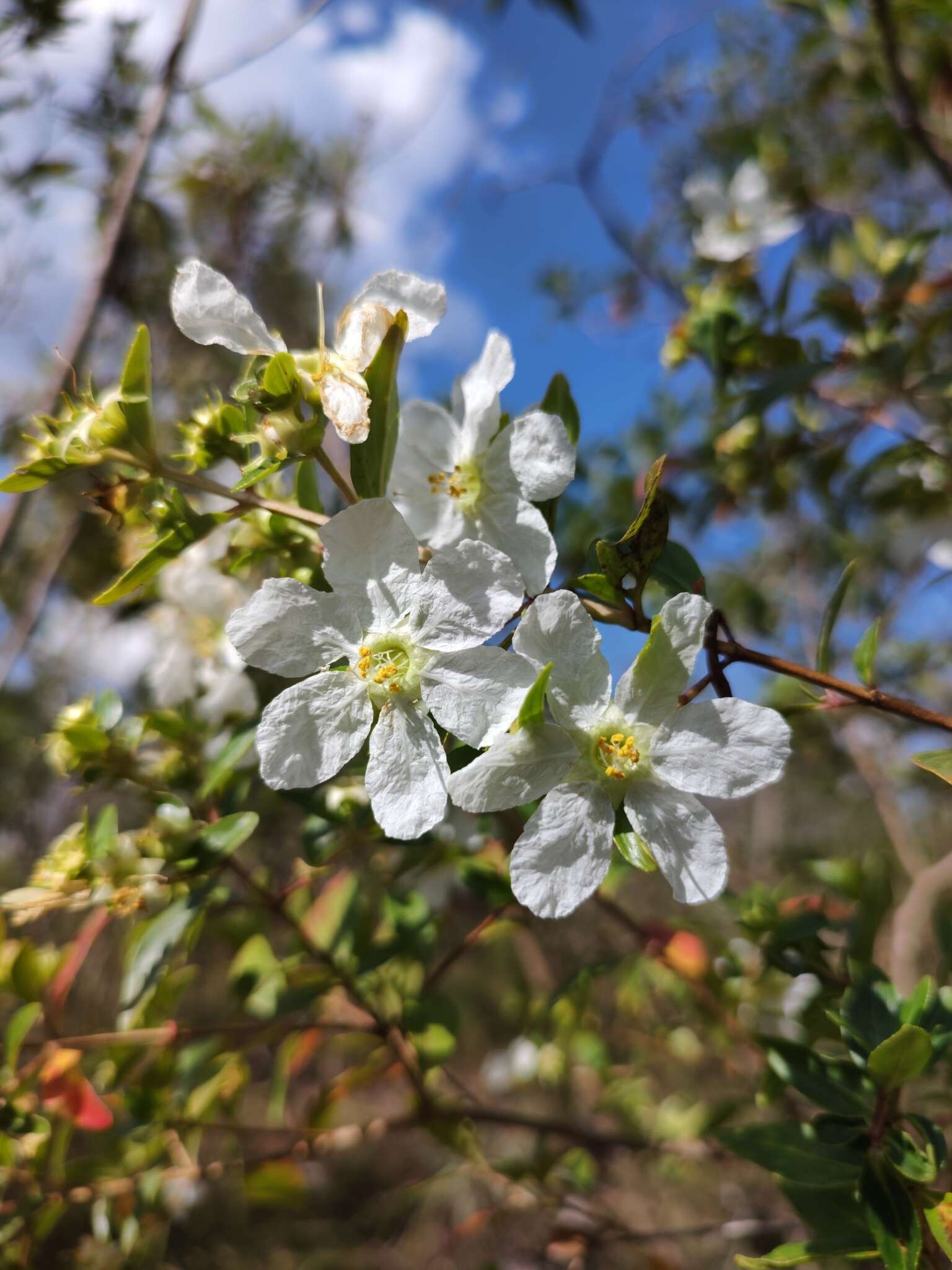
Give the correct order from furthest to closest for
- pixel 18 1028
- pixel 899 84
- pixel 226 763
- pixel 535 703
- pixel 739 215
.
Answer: pixel 739 215 < pixel 899 84 < pixel 18 1028 < pixel 226 763 < pixel 535 703

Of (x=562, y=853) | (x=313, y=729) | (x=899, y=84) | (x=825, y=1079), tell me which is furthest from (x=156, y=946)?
(x=899, y=84)

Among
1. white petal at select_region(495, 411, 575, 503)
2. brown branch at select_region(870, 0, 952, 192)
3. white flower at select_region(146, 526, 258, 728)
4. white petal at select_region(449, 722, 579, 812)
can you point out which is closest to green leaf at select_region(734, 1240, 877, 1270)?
white petal at select_region(449, 722, 579, 812)

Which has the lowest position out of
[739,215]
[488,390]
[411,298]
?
[739,215]

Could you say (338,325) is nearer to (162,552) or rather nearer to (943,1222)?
(162,552)

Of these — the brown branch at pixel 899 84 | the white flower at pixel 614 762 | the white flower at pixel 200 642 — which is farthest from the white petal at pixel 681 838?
the brown branch at pixel 899 84

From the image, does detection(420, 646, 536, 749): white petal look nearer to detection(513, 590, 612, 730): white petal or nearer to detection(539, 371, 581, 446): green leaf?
detection(513, 590, 612, 730): white petal

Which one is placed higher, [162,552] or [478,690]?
[162,552]

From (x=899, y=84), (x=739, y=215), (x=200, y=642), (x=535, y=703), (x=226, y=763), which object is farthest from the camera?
(x=739, y=215)

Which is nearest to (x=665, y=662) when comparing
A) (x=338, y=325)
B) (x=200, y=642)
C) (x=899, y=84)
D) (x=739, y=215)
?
(x=338, y=325)

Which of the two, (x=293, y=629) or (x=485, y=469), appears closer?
(x=293, y=629)
